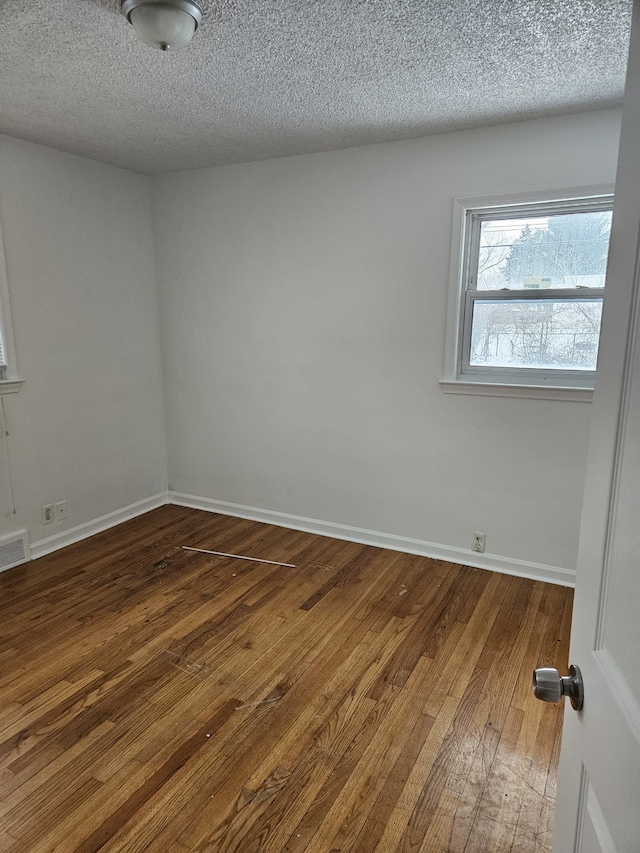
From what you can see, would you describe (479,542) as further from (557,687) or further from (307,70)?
(307,70)

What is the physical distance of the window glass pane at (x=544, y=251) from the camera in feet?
9.27

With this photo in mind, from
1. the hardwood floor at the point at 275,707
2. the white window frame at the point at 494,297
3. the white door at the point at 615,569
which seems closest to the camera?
the white door at the point at 615,569

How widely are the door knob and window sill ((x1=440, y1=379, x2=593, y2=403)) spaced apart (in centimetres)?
229

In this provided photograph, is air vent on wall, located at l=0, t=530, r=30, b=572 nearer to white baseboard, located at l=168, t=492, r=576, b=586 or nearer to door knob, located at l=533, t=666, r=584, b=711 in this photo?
white baseboard, located at l=168, t=492, r=576, b=586

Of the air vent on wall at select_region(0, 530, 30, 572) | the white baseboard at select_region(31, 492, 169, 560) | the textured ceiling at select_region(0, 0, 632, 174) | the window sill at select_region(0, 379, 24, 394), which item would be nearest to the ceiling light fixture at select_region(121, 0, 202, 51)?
the textured ceiling at select_region(0, 0, 632, 174)

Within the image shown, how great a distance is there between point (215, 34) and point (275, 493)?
9.37 feet

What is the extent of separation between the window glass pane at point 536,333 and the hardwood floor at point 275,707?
133 centimetres

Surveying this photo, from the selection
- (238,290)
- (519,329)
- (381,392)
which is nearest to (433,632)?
(381,392)

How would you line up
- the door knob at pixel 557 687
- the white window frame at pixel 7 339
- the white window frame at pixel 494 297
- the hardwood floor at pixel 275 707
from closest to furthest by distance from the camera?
the door knob at pixel 557 687 → the hardwood floor at pixel 275 707 → the white window frame at pixel 494 297 → the white window frame at pixel 7 339

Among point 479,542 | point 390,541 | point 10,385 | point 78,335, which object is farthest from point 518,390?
point 10,385

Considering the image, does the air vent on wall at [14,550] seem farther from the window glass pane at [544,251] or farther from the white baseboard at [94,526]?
the window glass pane at [544,251]

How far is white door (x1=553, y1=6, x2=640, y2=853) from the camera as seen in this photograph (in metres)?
0.68

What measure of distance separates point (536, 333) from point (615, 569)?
2551 mm

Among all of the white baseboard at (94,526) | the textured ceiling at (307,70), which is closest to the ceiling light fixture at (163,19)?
the textured ceiling at (307,70)
